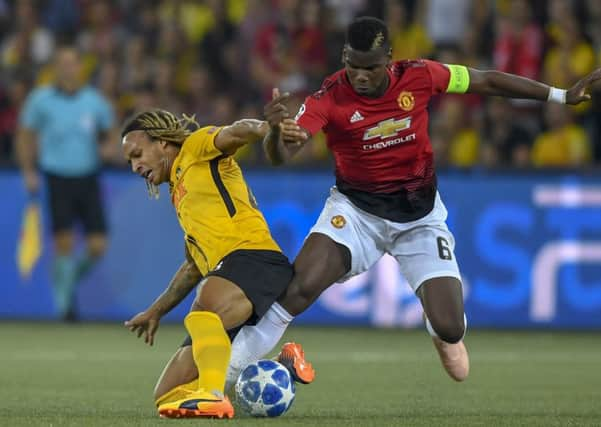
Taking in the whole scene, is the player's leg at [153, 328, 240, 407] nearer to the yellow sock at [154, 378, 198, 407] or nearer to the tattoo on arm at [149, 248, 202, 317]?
the yellow sock at [154, 378, 198, 407]

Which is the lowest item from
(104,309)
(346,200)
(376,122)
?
(104,309)

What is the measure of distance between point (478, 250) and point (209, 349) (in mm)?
7326

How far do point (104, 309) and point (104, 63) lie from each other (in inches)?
142

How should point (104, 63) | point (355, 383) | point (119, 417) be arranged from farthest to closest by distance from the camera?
point (104, 63) → point (355, 383) → point (119, 417)

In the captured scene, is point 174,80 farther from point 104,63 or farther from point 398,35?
point 398,35

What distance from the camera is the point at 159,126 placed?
8094mm

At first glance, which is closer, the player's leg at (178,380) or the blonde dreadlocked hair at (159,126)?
the player's leg at (178,380)

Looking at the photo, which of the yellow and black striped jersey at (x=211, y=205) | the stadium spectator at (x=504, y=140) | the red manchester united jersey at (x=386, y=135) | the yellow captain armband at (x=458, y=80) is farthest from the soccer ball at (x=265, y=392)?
the stadium spectator at (x=504, y=140)

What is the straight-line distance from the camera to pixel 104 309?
15398 mm

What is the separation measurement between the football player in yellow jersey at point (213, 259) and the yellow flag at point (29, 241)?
23.9 ft

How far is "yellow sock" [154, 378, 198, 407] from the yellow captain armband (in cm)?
229

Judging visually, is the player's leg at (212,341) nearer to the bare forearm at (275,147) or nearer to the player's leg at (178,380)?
the player's leg at (178,380)

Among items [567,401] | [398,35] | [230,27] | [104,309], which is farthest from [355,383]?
[230,27]

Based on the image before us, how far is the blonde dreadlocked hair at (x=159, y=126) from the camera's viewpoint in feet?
26.5
